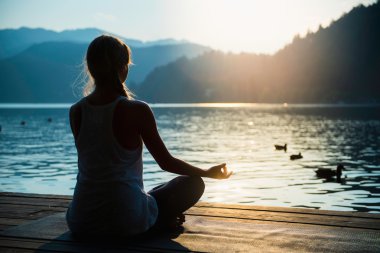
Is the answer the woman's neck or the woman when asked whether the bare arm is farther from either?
the woman's neck

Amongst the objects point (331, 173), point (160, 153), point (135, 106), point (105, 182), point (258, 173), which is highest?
point (135, 106)

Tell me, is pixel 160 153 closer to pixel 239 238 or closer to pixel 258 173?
pixel 239 238

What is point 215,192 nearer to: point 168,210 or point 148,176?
point 148,176

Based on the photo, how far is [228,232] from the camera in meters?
5.42

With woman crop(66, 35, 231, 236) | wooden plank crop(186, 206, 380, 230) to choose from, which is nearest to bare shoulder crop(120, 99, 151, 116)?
woman crop(66, 35, 231, 236)

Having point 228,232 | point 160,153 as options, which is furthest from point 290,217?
point 160,153

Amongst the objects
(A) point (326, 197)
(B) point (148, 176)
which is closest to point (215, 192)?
(A) point (326, 197)

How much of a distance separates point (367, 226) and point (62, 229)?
146 inches

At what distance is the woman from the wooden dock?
0.84 ft

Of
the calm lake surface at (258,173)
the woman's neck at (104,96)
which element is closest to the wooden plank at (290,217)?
the woman's neck at (104,96)

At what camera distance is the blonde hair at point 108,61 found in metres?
4.40

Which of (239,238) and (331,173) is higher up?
(239,238)

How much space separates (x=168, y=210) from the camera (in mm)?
5406

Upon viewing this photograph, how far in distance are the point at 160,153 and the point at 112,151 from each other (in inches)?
19.1
